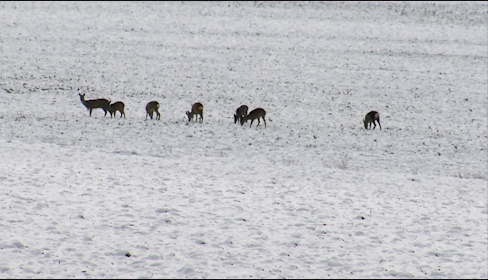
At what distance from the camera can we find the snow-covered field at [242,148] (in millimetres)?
11016

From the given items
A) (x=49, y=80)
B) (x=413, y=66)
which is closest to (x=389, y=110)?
(x=413, y=66)

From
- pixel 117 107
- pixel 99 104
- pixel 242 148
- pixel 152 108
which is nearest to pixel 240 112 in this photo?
pixel 152 108

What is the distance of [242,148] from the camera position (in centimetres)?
2006

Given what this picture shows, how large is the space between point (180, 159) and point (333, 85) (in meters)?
15.3

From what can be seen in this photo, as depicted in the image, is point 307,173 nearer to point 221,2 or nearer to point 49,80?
point 49,80

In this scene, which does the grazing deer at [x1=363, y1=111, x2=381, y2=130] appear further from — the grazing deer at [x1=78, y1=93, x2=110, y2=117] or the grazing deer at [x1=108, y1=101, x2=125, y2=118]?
the grazing deer at [x1=78, y1=93, x2=110, y2=117]

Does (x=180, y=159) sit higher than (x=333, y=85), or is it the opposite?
(x=333, y=85)

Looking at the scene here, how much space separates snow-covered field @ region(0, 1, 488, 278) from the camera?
11016mm

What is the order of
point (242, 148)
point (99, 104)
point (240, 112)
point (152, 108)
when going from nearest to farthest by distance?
point (242, 148)
point (152, 108)
point (240, 112)
point (99, 104)

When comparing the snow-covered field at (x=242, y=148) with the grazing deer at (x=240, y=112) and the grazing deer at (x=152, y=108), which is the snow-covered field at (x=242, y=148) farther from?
the grazing deer at (x=152, y=108)

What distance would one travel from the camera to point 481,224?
13.1 meters

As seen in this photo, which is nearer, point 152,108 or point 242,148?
point 242,148

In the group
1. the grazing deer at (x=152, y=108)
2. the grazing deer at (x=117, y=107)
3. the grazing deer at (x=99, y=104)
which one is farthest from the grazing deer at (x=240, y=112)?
the grazing deer at (x=99, y=104)

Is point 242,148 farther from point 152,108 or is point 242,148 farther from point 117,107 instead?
point 117,107
